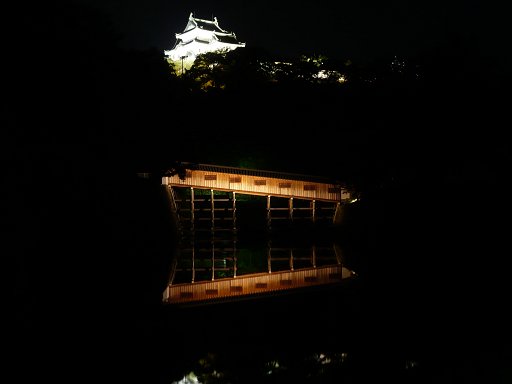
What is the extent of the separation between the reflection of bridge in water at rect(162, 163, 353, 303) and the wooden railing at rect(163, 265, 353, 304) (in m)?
0.02

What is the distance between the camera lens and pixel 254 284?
1131cm

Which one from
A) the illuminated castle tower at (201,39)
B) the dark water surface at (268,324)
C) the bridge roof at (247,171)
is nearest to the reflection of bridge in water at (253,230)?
the bridge roof at (247,171)

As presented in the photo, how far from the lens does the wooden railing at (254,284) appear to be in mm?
9922

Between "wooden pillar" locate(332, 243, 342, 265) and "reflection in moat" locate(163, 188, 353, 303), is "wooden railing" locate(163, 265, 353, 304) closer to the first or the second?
"reflection in moat" locate(163, 188, 353, 303)

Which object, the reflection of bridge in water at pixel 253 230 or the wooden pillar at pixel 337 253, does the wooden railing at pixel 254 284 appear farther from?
the wooden pillar at pixel 337 253

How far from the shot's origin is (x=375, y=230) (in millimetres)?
20953

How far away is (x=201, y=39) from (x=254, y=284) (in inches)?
1584

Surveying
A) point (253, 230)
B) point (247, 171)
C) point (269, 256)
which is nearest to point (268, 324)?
point (269, 256)

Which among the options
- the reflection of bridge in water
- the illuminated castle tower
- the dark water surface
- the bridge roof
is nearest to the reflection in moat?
the reflection of bridge in water

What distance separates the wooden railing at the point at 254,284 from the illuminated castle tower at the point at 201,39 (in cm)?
3698

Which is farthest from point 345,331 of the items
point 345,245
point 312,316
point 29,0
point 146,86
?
point 146,86

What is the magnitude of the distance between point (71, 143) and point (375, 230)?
1189cm

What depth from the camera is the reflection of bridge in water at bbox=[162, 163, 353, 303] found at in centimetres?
1254

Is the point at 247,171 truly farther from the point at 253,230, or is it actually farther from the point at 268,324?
the point at 268,324
